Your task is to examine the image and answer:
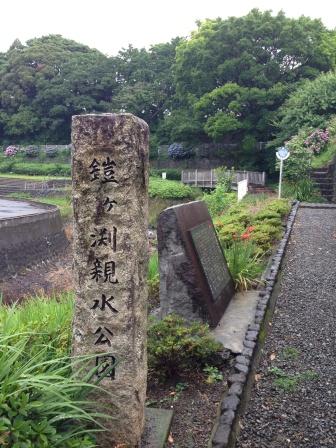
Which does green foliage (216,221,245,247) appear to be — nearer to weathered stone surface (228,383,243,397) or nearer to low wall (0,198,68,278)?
weathered stone surface (228,383,243,397)

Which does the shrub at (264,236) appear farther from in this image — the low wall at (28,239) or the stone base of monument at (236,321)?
the low wall at (28,239)

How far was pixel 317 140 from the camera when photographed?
18219 millimetres

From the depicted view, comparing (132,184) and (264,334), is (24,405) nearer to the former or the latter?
(132,184)

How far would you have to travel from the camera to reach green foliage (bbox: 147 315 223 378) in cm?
388

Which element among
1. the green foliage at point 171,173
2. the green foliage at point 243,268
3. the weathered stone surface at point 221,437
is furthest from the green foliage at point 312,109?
the weathered stone surface at point 221,437

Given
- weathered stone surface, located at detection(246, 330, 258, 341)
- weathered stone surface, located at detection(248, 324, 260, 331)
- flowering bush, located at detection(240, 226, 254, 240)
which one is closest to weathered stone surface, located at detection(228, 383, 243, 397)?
weathered stone surface, located at detection(246, 330, 258, 341)

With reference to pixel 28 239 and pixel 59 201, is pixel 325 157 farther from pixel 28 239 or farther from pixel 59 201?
pixel 59 201

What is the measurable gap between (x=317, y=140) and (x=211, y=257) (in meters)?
14.4

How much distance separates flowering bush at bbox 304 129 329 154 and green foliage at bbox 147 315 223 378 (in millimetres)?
15337

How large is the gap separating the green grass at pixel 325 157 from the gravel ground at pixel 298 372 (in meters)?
10.6

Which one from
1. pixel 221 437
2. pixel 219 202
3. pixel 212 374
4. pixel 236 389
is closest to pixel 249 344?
pixel 212 374

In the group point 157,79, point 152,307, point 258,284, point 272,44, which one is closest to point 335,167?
point 258,284

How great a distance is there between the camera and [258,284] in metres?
6.53

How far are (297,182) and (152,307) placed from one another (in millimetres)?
11853
